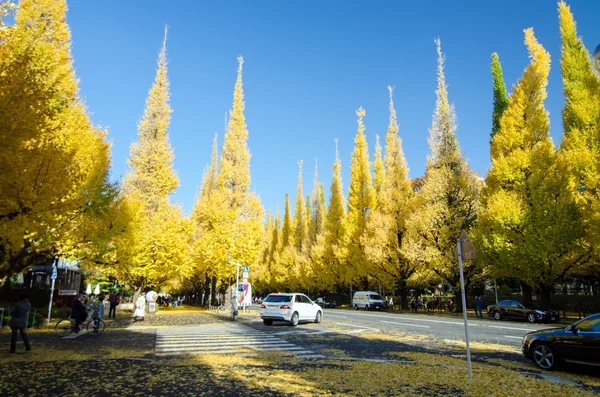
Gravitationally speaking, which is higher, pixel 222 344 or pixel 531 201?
pixel 531 201

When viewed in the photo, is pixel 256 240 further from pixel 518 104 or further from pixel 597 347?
pixel 597 347

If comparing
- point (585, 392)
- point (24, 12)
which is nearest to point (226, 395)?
point (585, 392)

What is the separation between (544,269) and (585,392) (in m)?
19.1

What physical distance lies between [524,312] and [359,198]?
849 inches

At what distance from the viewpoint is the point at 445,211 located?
29625 millimetres

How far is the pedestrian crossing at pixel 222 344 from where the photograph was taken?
1071 cm

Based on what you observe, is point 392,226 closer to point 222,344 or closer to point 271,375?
point 222,344

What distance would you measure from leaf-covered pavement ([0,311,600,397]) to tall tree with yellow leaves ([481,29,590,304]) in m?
14.9

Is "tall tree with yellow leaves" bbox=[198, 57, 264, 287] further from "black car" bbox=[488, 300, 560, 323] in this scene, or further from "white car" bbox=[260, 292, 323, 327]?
"black car" bbox=[488, 300, 560, 323]

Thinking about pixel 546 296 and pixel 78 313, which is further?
pixel 546 296

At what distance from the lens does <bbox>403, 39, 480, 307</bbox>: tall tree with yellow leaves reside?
2920 cm

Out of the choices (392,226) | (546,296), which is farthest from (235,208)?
(546,296)

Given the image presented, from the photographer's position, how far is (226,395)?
243 inches

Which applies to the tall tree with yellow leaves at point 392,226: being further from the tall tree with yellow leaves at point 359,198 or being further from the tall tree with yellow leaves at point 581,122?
the tall tree with yellow leaves at point 581,122
